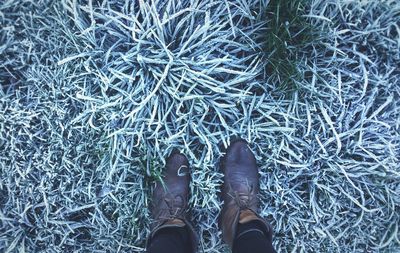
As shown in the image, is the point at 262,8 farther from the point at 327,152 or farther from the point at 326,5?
the point at 327,152

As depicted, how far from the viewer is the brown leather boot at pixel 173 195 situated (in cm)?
144

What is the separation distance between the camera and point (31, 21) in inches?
55.1

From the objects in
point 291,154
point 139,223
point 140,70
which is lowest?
point 139,223

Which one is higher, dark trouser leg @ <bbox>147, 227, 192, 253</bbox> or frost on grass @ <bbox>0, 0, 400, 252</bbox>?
frost on grass @ <bbox>0, 0, 400, 252</bbox>

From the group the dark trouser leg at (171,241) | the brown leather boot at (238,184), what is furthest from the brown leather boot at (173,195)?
the brown leather boot at (238,184)

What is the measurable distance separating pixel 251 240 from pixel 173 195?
13.2 inches

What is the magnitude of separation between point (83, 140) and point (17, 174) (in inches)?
11.0

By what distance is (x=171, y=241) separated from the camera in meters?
1.33

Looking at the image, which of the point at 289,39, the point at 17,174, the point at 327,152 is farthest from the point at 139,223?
the point at 289,39

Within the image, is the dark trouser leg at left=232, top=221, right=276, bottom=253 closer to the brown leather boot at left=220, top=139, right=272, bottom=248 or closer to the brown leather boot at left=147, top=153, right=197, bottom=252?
the brown leather boot at left=220, top=139, right=272, bottom=248

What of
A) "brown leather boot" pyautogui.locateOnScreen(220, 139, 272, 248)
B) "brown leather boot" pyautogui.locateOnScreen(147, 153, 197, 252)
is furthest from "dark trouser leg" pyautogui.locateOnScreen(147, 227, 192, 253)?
"brown leather boot" pyautogui.locateOnScreen(220, 139, 272, 248)

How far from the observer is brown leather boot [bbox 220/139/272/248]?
1426 millimetres

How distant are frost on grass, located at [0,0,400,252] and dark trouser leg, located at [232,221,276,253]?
14 centimetres

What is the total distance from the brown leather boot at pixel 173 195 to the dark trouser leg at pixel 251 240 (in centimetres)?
20
